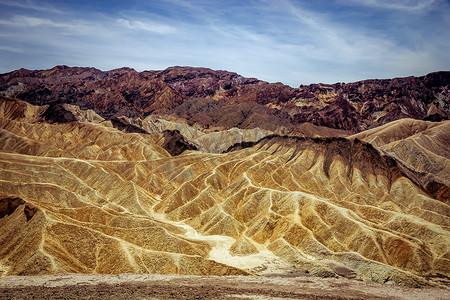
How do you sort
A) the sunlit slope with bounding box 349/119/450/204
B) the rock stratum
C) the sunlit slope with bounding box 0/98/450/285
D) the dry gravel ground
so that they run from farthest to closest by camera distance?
the sunlit slope with bounding box 349/119/450/204
the rock stratum
the sunlit slope with bounding box 0/98/450/285
the dry gravel ground

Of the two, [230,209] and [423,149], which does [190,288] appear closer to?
[230,209]

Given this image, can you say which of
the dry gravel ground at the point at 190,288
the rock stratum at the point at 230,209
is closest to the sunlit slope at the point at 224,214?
the rock stratum at the point at 230,209

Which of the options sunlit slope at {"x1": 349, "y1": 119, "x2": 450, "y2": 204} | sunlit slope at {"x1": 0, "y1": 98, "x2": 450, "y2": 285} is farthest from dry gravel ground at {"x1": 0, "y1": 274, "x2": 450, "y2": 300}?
sunlit slope at {"x1": 349, "y1": 119, "x2": 450, "y2": 204}

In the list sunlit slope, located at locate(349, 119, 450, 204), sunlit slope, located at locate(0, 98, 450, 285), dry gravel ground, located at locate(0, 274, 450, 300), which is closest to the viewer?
dry gravel ground, located at locate(0, 274, 450, 300)

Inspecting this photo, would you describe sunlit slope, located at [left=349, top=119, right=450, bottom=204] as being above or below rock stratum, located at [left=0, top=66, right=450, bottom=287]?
above

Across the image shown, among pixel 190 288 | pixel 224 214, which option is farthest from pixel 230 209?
pixel 190 288

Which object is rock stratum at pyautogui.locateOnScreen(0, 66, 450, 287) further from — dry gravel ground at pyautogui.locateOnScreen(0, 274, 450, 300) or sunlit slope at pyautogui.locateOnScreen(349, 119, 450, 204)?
dry gravel ground at pyautogui.locateOnScreen(0, 274, 450, 300)

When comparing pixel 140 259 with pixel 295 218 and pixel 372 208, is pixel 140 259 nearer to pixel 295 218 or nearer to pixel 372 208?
pixel 295 218
